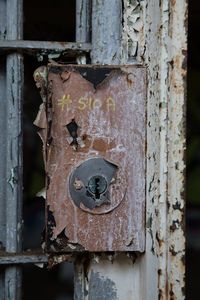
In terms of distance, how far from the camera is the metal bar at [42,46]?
879 mm

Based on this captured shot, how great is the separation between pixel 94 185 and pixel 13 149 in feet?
0.47

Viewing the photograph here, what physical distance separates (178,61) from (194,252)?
3641 millimetres

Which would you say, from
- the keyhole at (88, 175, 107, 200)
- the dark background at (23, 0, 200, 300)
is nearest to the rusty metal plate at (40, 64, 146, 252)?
the keyhole at (88, 175, 107, 200)

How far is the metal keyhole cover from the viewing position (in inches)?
34.2

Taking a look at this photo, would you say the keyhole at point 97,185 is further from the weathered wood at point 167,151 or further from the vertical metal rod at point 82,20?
Answer: the vertical metal rod at point 82,20

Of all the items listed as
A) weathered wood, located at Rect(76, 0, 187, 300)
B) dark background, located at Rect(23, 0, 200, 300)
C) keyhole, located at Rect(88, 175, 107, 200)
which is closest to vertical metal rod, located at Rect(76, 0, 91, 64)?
weathered wood, located at Rect(76, 0, 187, 300)

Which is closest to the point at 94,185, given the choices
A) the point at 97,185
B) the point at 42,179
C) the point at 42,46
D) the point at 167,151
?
the point at 97,185

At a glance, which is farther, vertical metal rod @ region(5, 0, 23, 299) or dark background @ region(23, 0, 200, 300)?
dark background @ region(23, 0, 200, 300)

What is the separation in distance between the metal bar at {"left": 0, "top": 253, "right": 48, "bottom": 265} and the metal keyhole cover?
11 centimetres

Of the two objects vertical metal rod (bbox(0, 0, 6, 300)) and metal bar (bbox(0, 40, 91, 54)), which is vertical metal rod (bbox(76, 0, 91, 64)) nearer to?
metal bar (bbox(0, 40, 91, 54))

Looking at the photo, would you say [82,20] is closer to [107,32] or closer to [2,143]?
[107,32]

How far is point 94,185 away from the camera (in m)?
0.87

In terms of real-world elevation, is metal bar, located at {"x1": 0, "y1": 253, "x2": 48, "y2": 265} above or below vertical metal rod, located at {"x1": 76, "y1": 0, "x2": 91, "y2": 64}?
below

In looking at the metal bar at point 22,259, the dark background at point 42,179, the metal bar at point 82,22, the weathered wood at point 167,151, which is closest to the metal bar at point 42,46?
the metal bar at point 82,22
